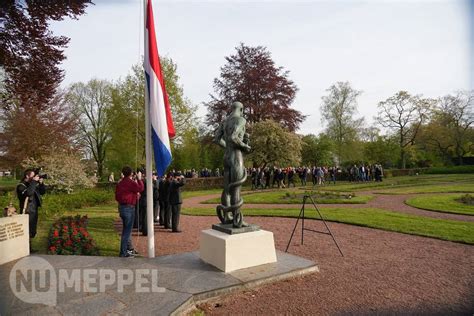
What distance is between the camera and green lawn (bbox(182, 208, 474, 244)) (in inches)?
349

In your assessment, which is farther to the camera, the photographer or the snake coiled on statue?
the photographer

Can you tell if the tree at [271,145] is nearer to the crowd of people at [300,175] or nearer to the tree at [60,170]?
the crowd of people at [300,175]

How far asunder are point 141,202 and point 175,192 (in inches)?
47.1

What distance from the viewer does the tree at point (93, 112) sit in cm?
4172

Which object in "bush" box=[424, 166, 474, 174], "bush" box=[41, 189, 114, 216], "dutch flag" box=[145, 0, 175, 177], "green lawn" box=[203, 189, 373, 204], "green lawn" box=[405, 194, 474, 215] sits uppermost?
"dutch flag" box=[145, 0, 175, 177]

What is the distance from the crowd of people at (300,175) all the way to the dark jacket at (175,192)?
53.2 feet

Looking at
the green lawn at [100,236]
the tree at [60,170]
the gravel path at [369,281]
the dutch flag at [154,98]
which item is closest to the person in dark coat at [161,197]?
the green lawn at [100,236]

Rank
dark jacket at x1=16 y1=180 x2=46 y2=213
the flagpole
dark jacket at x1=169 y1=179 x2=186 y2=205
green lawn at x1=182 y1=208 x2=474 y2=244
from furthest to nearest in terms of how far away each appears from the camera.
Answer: dark jacket at x1=169 y1=179 x2=186 y2=205 → green lawn at x1=182 y1=208 x2=474 y2=244 → dark jacket at x1=16 y1=180 x2=46 y2=213 → the flagpole

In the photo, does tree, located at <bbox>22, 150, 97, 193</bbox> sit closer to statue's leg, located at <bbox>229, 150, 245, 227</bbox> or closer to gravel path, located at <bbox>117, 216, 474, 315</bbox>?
gravel path, located at <bbox>117, 216, 474, 315</bbox>

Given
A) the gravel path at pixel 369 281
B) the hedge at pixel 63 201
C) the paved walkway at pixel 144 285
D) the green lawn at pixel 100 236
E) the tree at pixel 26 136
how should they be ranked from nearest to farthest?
the paved walkway at pixel 144 285 < the gravel path at pixel 369 281 < the green lawn at pixel 100 236 < the hedge at pixel 63 201 < the tree at pixel 26 136

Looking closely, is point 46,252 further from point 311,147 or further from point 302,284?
point 311,147

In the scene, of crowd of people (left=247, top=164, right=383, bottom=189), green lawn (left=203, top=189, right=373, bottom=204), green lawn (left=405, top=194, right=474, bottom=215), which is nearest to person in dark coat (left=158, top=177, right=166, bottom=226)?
green lawn (left=203, top=189, right=373, bottom=204)

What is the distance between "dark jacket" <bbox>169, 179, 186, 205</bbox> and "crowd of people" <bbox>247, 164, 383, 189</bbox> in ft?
53.2

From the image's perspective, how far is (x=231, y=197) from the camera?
5922mm
